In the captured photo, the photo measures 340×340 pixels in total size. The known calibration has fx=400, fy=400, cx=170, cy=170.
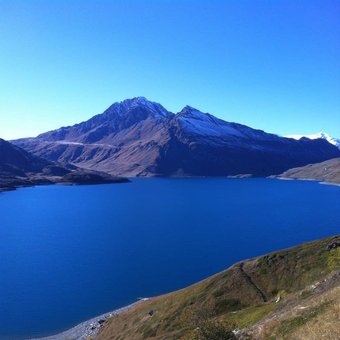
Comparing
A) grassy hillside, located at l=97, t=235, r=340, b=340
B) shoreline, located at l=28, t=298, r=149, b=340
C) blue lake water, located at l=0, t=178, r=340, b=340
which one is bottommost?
shoreline, located at l=28, t=298, r=149, b=340

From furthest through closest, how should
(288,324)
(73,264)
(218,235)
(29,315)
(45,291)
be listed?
(218,235) < (73,264) < (45,291) < (29,315) < (288,324)

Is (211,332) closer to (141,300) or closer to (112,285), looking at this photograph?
(141,300)

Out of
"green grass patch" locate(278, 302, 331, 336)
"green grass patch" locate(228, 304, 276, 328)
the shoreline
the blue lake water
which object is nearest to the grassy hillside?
"green grass patch" locate(228, 304, 276, 328)

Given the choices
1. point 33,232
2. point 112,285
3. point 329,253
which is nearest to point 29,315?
point 112,285

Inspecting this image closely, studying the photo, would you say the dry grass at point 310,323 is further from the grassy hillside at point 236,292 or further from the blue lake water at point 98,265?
the blue lake water at point 98,265

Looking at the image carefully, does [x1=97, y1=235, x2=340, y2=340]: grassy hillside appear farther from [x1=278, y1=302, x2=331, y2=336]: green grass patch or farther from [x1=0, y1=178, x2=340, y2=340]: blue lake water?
[x1=278, y1=302, x2=331, y2=336]: green grass patch

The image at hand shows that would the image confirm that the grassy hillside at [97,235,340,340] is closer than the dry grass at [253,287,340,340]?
No

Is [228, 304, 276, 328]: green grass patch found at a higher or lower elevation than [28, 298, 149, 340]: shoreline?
higher

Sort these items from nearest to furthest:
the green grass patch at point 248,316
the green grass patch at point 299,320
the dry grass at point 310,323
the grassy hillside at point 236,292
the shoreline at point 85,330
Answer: the dry grass at point 310,323
the green grass patch at point 299,320
the green grass patch at point 248,316
the grassy hillside at point 236,292
the shoreline at point 85,330

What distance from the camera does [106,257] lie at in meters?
148

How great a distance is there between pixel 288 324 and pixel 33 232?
179161 mm

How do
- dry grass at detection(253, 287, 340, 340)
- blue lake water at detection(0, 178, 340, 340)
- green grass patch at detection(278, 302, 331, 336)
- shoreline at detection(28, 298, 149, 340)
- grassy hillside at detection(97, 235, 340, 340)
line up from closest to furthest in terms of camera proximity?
dry grass at detection(253, 287, 340, 340) < green grass patch at detection(278, 302, 331, 336) < grassy hillside at detection(97, 235, 340, 340) < shoreline at detection(28, 298, 149, 340) < blue lake water at detection(0, 178, 340, 340)

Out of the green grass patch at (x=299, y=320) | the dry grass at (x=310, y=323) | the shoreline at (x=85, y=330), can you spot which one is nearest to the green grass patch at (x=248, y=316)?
the dry grass at (x=310, y=323)

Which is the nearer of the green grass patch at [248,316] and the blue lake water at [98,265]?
the green grass patch at [248,316]
